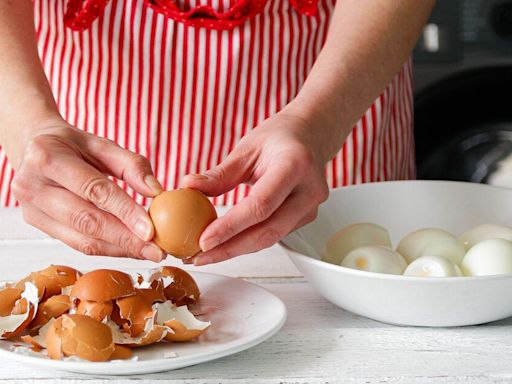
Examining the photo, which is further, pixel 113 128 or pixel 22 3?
pixel 113 128

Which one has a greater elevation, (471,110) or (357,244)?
(357,244)

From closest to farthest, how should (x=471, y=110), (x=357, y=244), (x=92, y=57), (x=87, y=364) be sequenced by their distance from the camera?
1. (x=87, y=364)
2. (x=357, y=244)
3. (x=92, y=57)
4. (x=471, y=110)

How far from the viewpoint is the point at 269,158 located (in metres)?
0.94

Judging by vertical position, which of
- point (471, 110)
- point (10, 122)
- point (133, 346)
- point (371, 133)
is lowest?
point (471, 110)

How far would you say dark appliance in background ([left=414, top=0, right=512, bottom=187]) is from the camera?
2.35m

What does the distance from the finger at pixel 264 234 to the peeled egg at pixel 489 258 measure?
0.17 meters

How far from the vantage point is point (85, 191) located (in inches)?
35.4

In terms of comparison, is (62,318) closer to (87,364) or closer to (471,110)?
(87,364)

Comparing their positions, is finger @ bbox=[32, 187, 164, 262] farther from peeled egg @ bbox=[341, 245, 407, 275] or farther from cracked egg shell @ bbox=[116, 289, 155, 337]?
peeled egg @ bbox=[341, 245, 407, 275]

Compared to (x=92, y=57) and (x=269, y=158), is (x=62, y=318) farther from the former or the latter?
(x=92, y=57)

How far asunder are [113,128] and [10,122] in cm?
38

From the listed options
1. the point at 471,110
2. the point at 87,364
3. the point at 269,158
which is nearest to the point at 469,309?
the point at 269,158

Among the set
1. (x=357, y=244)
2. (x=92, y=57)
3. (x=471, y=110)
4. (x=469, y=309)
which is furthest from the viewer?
(x=471, y=110)

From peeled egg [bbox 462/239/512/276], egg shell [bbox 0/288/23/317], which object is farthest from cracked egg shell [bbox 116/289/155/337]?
peeled egg [bbox 462/239/512/276]
